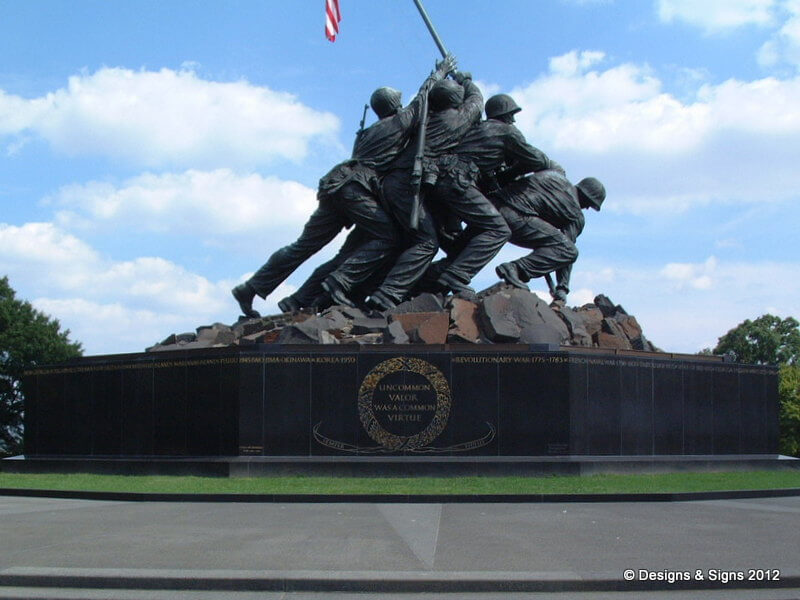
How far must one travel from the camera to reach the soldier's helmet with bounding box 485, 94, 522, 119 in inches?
780

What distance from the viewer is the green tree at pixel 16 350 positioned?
35781 mm

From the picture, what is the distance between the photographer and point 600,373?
53.2 ft

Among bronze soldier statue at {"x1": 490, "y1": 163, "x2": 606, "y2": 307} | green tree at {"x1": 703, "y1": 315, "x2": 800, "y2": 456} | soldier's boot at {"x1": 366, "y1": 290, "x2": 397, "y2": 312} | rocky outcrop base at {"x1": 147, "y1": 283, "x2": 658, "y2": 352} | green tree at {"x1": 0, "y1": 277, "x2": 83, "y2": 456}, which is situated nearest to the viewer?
rocky outcrop base at {"x1": 147, "y1": 283, "x2": 658, "y2": 352}

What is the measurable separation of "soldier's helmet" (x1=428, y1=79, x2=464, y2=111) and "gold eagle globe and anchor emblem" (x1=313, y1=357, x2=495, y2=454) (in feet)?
20.4

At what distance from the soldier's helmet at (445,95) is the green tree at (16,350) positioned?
72.0 ft

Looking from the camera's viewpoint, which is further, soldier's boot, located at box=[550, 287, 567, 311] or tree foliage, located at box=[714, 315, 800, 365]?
tree foliage, located at box=[714, 315, 800, 365]

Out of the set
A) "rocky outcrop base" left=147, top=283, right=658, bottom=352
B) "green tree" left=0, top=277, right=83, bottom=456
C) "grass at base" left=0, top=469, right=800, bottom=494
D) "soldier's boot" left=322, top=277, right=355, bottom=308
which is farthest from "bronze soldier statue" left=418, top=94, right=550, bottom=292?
"green tree" left=0, top=277, right=83, bottom=456

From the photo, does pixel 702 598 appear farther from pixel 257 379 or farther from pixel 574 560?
pixel 257 379

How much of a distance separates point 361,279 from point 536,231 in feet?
11.8

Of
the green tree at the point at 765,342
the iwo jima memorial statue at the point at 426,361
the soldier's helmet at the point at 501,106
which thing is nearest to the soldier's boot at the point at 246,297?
the iwo jima memorial statue at the point at 426,361

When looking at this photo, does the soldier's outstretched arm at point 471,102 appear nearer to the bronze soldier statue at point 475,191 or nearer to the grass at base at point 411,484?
the bronze soldier statue at point 475,191

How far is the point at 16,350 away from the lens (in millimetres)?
35781

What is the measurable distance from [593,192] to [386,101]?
4702 mm

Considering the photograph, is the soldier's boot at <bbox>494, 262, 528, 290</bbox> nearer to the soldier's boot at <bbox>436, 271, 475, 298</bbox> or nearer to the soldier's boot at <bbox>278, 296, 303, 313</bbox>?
the soldier's boot at <bbox>436, 271, 475, 298</bbox>
